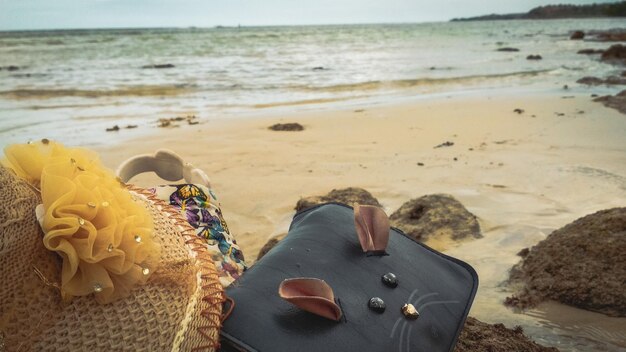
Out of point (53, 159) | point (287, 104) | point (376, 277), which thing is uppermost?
point (53, 159)

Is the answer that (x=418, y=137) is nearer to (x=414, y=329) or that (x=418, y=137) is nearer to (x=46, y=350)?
(x=414, y=329)

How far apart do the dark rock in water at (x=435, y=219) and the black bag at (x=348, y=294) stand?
139 centimetres

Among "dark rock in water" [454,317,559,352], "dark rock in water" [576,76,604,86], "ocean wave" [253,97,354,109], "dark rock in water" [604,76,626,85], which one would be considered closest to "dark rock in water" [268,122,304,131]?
"ocean wave" [253,97,354,109]

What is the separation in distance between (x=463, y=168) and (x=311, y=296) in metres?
3.71

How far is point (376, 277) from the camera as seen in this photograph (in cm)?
132

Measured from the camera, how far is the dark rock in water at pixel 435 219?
293 cm

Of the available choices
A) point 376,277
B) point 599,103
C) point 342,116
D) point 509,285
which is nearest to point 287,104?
point 342,116

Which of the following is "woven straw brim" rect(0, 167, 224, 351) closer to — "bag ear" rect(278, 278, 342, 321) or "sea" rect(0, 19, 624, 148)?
"bag ear" rect(278, 278, 342, 321)

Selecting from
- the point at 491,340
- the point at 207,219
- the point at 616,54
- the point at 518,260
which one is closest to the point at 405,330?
the point at 491,340

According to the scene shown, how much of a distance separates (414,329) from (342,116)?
6.58m

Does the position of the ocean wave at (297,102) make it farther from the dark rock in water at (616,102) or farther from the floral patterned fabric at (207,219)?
the floral patterned fabric at (207,219)

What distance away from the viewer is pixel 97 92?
36.0 feet

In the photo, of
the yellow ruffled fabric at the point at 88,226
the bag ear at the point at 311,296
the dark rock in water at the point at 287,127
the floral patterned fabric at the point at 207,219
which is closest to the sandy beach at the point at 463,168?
the dark rock in water at the point at 287,127

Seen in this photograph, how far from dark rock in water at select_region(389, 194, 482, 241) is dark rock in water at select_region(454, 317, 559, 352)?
1196mm
